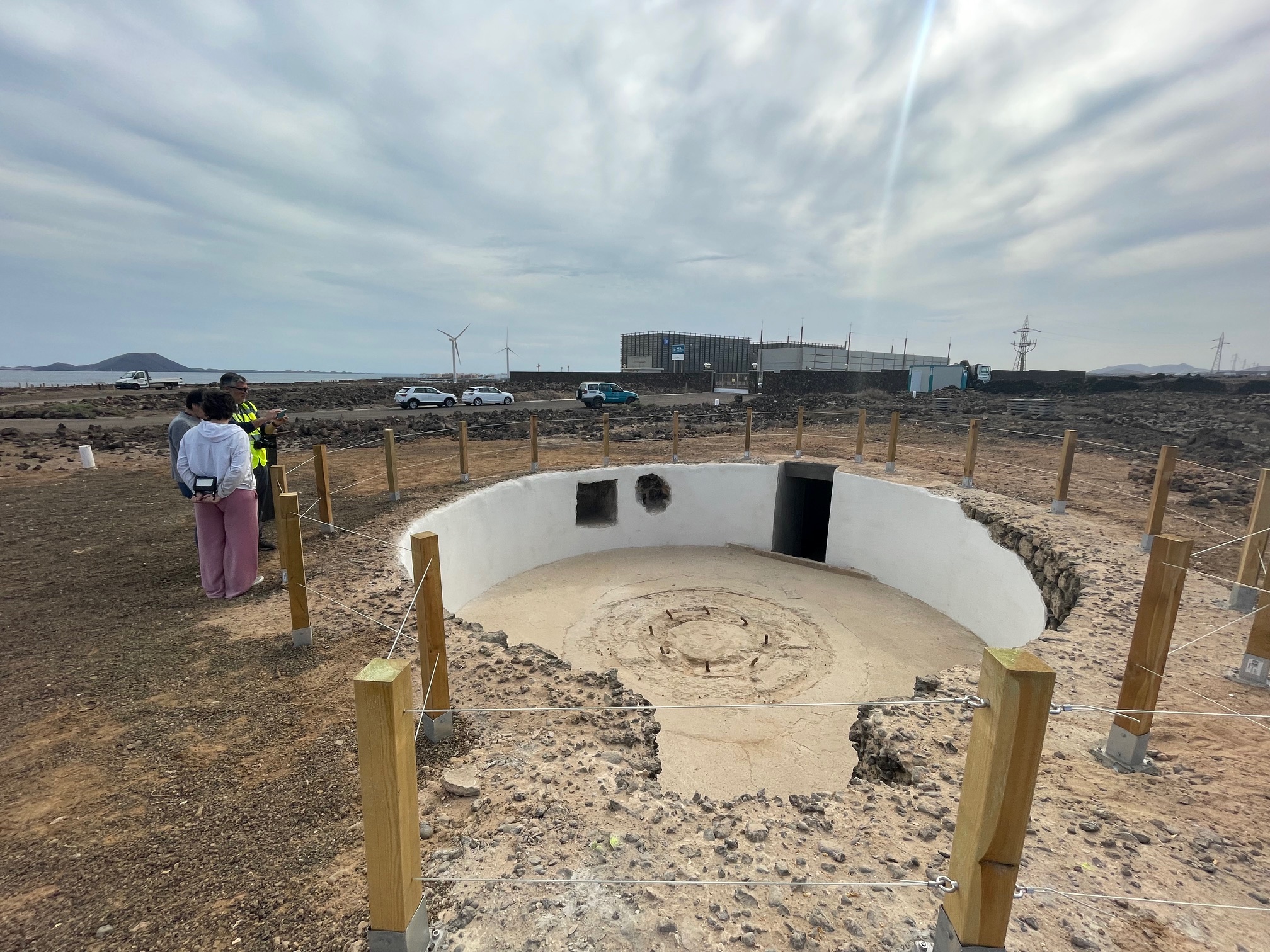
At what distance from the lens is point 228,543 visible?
200 inches

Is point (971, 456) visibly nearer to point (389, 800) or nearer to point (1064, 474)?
point (1064, 474)

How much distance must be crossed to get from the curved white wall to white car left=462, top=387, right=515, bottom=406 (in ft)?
→ 58.7

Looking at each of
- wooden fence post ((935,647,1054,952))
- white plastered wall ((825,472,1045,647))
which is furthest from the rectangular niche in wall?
wooden fence post ((935,647,1054,952))

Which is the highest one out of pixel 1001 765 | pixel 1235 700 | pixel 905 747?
pixel 1001 765

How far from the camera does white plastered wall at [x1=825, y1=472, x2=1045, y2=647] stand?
7.88 m

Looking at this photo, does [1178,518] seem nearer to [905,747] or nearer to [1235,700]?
[1235,700]

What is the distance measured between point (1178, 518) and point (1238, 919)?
8929 mm

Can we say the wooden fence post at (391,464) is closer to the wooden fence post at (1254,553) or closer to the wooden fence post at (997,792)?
the wooden fence post at (997,792)

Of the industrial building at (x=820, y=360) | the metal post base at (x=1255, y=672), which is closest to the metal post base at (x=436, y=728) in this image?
the metal post base at (x=1255, y=672)

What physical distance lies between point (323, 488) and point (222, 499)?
96.7 inches

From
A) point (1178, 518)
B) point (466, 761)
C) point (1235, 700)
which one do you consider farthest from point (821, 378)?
point (466, 761)

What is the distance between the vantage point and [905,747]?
11.7ft

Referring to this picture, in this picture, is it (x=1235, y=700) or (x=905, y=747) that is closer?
(x=905, y=747)

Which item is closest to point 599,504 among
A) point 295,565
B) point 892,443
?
point 892,443
